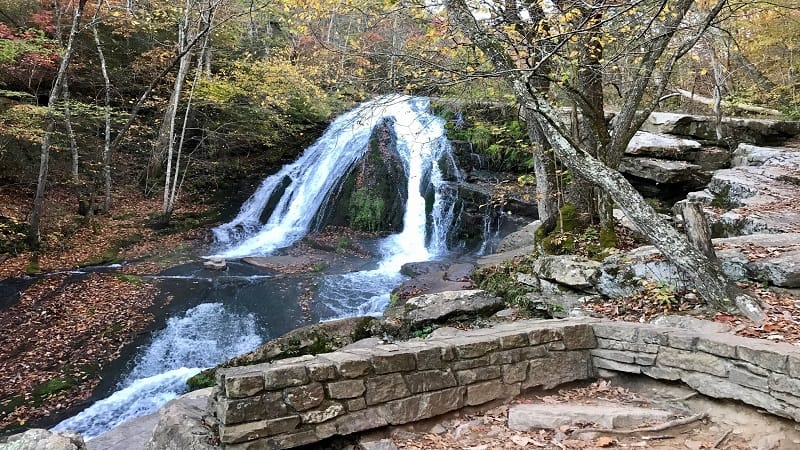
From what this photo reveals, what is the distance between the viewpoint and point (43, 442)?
381 centimetres

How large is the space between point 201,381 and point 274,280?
13.0 feet

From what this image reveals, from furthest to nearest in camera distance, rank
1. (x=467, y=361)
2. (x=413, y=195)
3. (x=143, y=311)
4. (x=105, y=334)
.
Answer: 1. (x=413, y=195)
2. (x=143, y=311)
3. (x=105, y=334)
4. (x=467, y=361)

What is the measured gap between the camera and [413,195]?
15.4m

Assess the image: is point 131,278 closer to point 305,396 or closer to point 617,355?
point 305,396

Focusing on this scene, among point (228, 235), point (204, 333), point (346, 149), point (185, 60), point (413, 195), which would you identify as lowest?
point (204, 333)

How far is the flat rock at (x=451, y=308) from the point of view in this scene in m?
6.97

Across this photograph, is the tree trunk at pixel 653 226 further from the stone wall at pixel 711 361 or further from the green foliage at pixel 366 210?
the green foliage at pixel 366 210

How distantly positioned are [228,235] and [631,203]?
11.9 m

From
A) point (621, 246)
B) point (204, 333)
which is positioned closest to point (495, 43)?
point (621, 246)

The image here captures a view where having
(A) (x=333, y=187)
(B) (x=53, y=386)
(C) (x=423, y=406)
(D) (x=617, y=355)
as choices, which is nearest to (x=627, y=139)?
(D) (x=617, y=355)

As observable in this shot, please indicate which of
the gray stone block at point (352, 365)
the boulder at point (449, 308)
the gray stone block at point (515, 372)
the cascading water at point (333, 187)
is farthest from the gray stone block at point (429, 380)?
the cascading water at point (333, 187)

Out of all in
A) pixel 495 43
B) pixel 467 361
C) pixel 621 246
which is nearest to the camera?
pixel 467 361

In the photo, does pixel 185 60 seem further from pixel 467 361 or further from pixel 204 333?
pixel 467 361

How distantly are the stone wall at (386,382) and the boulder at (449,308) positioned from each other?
9.35ft
